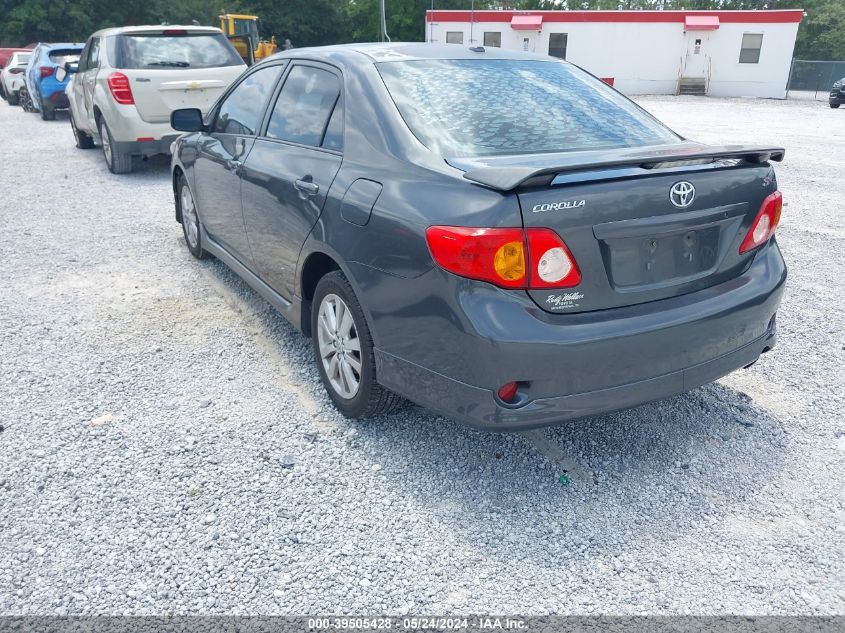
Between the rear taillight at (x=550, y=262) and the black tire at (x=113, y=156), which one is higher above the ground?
the rear taillight at (x=550, y=262)

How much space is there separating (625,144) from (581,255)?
38.8 inches

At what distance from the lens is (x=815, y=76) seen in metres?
37.6

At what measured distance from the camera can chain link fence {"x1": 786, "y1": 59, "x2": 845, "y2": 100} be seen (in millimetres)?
36719

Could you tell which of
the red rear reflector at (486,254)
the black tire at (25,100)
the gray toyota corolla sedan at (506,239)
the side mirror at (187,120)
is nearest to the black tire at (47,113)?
the black tire at (25,100)

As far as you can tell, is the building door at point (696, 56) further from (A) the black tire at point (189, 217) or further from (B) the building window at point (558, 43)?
(A) the black tire at point (189, 217)

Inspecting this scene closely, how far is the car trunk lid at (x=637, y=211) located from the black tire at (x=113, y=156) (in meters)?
8.05

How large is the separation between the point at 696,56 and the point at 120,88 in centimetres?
3298

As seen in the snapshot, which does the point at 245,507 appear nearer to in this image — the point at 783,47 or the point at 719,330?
the point at 719,330

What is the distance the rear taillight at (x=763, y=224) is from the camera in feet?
9.69

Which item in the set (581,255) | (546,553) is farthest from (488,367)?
(546,553)

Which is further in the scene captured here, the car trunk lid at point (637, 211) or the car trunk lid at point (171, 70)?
the car trunk lid at point (171, 70)

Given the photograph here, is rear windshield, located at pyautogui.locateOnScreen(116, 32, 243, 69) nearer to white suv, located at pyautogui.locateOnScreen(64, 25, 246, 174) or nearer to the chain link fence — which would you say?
white suv, located at pyautogui.locateOnScreen(64, 25, 246, 174)

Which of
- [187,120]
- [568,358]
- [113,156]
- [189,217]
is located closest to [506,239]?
[568,358]

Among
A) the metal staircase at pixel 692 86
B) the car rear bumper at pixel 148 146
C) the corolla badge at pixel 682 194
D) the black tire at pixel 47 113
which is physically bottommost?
the metal staircase at pixel 692 86
